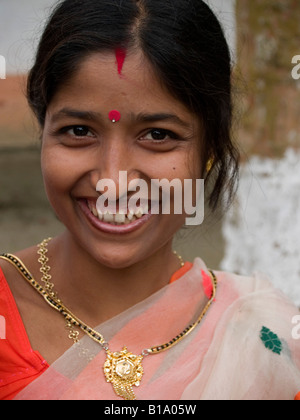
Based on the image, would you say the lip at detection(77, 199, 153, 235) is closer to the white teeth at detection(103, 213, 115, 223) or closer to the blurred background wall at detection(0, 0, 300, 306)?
the white teeth at detection(103, 213, 115, 223)

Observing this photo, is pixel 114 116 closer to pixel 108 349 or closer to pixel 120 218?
pixel 120 218

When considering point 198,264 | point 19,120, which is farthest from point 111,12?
point 19,120

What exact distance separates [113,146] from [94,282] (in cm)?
42

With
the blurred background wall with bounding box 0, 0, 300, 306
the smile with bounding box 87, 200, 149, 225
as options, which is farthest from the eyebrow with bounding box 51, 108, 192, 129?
the blurred background wall with bounding box 0, 0, 300, 306

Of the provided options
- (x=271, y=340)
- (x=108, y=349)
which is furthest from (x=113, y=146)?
(x=271, y=340)

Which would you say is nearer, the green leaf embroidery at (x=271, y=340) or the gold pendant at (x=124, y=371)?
the gold pendant at (x=124, y=371)

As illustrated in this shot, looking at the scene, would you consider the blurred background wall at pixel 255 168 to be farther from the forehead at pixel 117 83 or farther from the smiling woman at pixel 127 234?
the forehead at pixel 117 83

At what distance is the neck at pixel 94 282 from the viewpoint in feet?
5.55

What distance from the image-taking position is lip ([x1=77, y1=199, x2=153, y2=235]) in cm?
153

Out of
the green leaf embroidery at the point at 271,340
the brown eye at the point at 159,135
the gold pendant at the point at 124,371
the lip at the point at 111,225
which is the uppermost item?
the brown eye at the point at 159,135

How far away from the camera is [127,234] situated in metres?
1.54

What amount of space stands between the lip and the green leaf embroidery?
51cm

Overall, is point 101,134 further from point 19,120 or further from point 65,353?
point 19,120

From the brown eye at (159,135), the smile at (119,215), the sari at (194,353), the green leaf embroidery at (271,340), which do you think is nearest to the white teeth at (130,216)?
the smile at (119,215)
